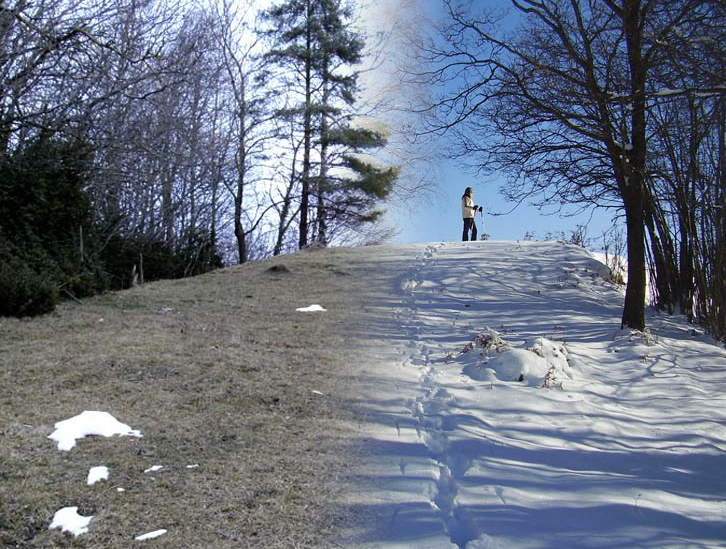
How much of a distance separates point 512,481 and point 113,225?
15484 mm

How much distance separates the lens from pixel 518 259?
49.0 feet

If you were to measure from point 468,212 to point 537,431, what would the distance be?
1358 centimetres

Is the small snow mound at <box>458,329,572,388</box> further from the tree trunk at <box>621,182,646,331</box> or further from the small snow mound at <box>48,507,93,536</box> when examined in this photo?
the small snow mound at <box>48,507,93,536</box>

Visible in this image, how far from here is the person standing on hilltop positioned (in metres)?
18.3

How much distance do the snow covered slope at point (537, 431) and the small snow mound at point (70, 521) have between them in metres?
1.70

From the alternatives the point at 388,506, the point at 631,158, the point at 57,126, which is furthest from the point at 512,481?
the point at 57,126

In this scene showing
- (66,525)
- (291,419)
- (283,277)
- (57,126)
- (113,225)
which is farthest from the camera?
(113,225)

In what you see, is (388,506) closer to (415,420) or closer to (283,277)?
(415,420)

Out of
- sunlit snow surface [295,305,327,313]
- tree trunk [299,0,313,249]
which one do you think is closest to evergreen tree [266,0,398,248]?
tree trunk [299,0,313,249]

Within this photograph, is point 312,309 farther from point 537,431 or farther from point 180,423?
point 537,431

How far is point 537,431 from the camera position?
5.66 meters

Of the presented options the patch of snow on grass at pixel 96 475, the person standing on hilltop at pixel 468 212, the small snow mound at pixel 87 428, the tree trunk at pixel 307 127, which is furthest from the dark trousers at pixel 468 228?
the patch of snow on grass at pixel 96 475

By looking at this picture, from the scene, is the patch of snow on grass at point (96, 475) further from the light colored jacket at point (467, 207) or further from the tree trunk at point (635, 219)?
the light colored jacket at point (467, 207)

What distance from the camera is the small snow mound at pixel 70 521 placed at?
3.95 meters
